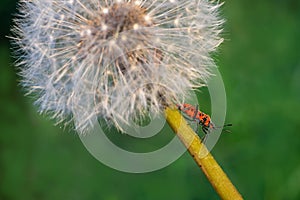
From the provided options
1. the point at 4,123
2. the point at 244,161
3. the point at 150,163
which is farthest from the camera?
the point at 4,123

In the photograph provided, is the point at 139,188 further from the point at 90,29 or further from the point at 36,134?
the point at 90,29

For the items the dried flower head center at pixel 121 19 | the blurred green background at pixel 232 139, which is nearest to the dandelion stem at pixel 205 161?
the dried flower head center at pixel 121 19

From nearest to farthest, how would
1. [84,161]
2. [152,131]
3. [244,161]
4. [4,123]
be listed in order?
1. [152,131]
2. [244,161]
3. [84,161]
4. [4,123]

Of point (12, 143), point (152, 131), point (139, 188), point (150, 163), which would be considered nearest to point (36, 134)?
point (12, 143)

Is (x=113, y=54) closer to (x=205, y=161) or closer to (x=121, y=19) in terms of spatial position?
(x=121, y=19)

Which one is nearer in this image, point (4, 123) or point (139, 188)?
point (139, 188)

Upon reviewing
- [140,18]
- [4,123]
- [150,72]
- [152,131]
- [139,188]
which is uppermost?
[140,18]
